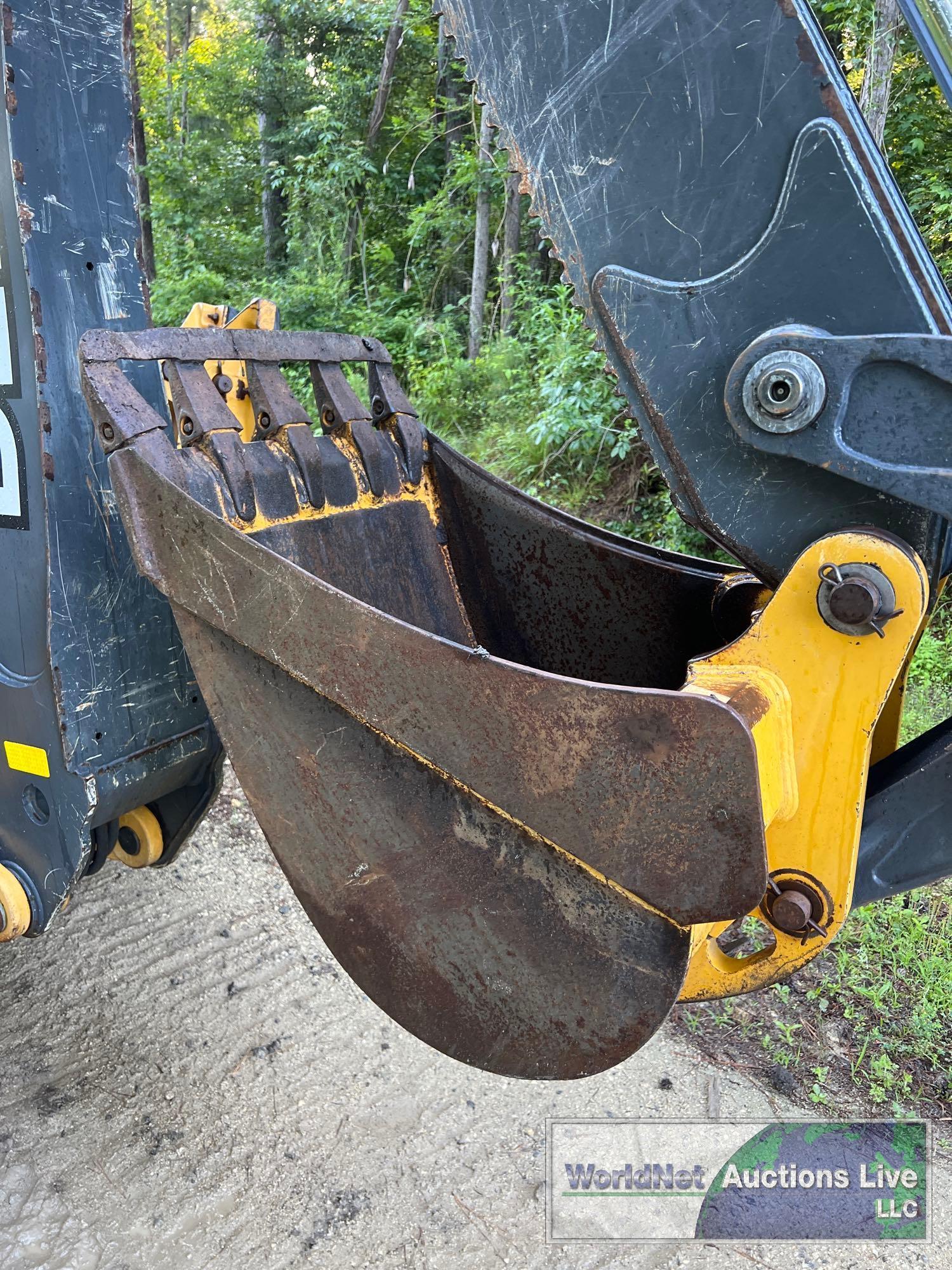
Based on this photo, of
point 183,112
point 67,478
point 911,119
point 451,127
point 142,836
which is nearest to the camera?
point 67,478

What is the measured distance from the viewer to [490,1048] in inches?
58.7

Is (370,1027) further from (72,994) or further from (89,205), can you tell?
(89,205)

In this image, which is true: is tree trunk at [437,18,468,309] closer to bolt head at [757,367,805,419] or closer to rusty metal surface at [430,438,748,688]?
rusty metal surface at [430,438,748,688]

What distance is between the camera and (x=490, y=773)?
4.33 feet

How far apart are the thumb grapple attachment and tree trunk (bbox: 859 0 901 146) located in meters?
4.86

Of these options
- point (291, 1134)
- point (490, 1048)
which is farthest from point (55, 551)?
point (291, 1134)

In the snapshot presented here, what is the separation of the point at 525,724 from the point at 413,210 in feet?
37.1

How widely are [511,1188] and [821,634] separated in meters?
1.57

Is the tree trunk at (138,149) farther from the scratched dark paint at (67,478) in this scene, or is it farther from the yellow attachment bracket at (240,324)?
the yellow attachment bracket at (240,324)

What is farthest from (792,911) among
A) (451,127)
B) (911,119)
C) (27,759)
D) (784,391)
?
(451,127)

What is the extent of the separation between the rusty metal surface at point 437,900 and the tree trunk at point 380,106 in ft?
34.2

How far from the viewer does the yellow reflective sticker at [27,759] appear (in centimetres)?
201

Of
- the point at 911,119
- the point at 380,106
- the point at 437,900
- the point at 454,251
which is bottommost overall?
the point at 437,900

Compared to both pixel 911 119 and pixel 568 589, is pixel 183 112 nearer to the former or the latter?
pixel 911 119
